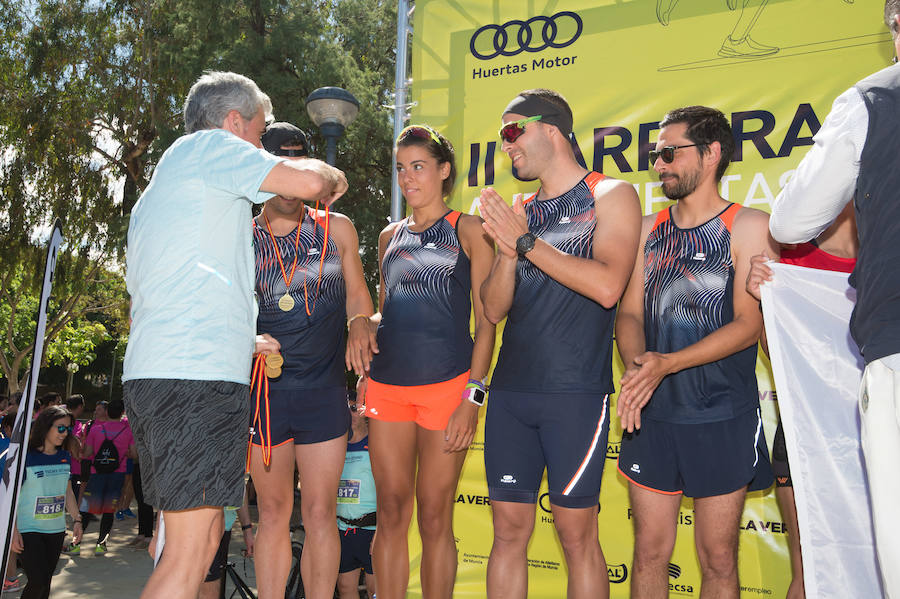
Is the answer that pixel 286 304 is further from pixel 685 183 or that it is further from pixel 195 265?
pixel 685 183

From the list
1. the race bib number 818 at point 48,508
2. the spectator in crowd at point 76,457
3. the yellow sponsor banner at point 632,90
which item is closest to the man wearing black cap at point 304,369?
the yellow sponsor banner at point 632,90

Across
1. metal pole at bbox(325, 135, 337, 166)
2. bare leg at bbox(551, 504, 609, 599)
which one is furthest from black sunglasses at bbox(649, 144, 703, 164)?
metal pole at bbox(325, 135, 337, 166)

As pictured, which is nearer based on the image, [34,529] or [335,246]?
[335,246]

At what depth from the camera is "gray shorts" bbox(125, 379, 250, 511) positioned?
233 centimetres

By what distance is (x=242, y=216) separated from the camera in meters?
2.60

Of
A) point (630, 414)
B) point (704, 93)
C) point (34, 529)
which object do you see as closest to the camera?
point (630, 414)

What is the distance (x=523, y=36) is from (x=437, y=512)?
3054mm

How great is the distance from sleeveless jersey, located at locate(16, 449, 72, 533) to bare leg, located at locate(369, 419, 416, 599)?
11.3 feet

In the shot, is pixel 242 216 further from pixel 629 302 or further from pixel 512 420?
pixel 629 302

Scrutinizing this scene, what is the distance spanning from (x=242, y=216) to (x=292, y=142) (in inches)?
43.7

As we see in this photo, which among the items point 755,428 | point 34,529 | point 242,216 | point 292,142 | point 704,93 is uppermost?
point 704,93

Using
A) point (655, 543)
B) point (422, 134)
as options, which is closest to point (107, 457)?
point (422, 134)

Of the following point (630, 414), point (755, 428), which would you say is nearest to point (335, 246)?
point (630, 414)

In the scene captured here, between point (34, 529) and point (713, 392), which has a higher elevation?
point (713, 392)
